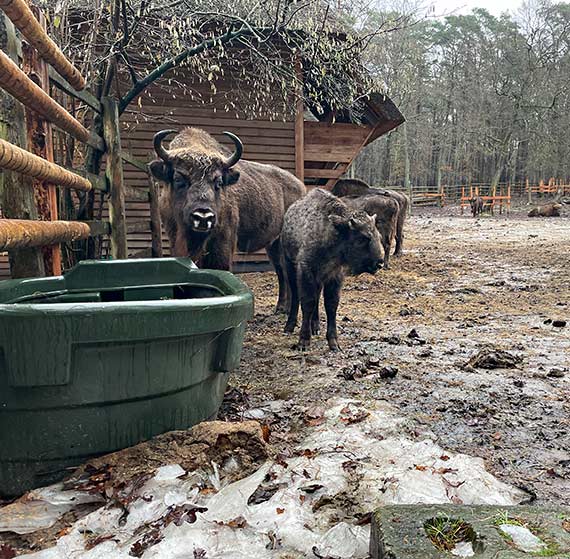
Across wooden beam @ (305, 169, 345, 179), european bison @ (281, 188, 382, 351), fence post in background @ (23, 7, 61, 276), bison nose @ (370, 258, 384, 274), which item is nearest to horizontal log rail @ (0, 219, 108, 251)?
fence post in background @ (23, 7, 61, 276)

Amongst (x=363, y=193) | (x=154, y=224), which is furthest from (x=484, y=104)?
(x=154, y=224)

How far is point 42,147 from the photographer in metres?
3.20

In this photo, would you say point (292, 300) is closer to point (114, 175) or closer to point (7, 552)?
point (114, 175)

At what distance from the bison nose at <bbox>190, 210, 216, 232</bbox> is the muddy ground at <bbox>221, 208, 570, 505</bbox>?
1.17m

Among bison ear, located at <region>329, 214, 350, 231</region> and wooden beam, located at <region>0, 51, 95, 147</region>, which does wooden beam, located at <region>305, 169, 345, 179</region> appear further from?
wooden beam, located at <region>0, 51, 95, 147</region>

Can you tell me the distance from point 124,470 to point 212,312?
0.70 m

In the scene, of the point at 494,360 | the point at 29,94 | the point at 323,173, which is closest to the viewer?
the point at 29,94

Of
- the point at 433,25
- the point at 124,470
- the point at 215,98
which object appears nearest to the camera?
the point at 124,470

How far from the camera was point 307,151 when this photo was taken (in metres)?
10.6

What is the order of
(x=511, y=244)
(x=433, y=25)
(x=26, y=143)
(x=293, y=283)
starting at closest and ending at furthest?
(x=26, y=143), (x=293, y=283), (x=511, y=244), (x=433, y=25)

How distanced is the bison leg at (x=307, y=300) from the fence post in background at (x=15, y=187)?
7.68 feet

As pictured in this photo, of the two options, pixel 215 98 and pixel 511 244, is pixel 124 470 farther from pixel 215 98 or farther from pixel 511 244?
pixel 511 244

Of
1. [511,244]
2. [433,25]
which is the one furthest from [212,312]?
[433,25]

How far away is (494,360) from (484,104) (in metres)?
40.6
